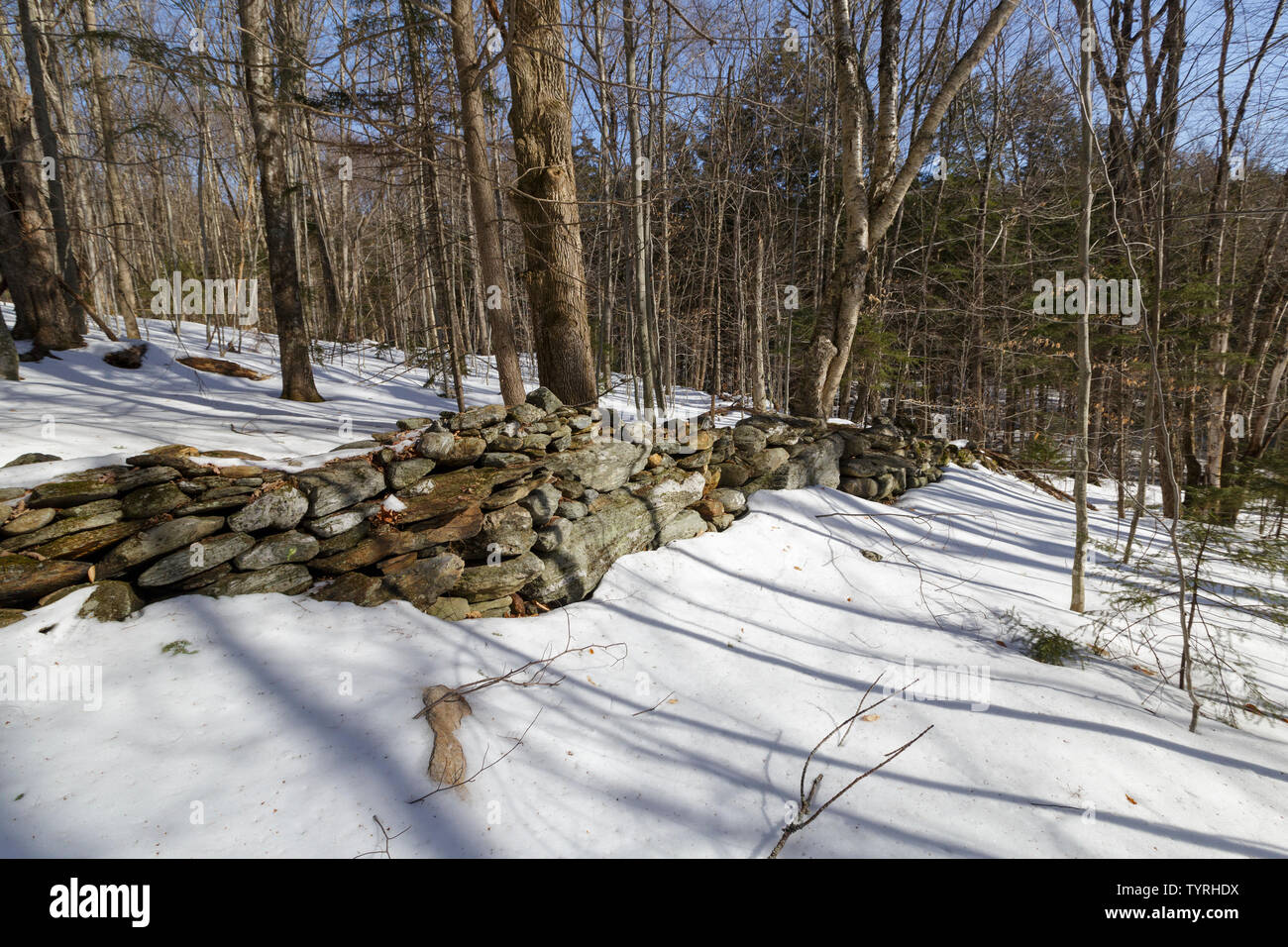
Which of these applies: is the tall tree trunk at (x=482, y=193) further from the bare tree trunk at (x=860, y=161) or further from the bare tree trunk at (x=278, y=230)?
the bare tree trunk at (x=278, y=230)

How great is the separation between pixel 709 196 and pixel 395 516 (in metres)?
9.49

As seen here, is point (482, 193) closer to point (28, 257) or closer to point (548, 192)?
point (548, 192)

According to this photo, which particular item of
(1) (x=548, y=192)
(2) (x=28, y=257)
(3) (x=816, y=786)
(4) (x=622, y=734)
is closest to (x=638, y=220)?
(1) (x=548, y=192)

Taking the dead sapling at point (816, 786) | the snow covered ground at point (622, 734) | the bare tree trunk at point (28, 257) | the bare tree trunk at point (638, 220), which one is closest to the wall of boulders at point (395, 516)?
the snow covered ground at point (622, 734)

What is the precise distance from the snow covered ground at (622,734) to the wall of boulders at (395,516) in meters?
0.18

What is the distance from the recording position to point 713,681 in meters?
3.11

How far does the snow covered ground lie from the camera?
6.47 ft

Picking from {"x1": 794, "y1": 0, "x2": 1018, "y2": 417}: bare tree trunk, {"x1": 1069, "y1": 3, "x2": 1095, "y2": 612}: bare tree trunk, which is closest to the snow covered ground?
{"x1": 1069, "y1": 3, "x2": 1095, "y2": 612}: bare tree trunk

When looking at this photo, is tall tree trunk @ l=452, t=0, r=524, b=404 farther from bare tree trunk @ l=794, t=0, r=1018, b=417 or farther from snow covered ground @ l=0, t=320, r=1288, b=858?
bare tree trunk @ l=794, t=0, r=1018, b=417

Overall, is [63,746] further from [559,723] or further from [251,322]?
[251,322]

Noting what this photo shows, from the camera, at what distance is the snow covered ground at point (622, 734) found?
6.47ft

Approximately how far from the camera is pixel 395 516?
3.37 meters

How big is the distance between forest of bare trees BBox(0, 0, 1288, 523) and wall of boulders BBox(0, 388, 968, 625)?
39.9 inches
